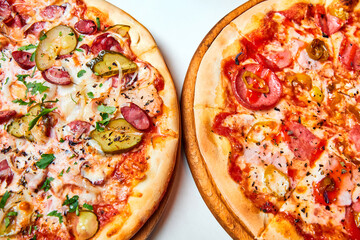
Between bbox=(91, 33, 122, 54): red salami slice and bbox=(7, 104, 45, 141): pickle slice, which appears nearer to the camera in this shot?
bbox=(7, 104, 45, 141): pickle slice

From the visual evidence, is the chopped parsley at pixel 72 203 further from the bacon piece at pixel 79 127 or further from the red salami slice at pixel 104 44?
the red salami slice at pixel 104 44

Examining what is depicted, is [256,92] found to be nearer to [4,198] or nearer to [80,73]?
[80,73]

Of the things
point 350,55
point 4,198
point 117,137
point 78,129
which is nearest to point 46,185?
point 4,198

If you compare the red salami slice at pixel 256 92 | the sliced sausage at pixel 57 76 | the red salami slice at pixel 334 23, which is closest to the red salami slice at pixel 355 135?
the red salami slice at pixel 256 92

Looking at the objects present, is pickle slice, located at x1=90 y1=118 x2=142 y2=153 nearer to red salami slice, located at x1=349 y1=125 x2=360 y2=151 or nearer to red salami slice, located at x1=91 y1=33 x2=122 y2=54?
red salami slice, located at x1=91 y1=33 x2=122 y2=54

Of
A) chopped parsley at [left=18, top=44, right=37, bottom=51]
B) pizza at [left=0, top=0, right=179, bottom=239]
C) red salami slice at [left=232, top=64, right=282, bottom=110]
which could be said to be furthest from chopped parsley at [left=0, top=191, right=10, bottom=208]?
red salami slice at [left=232, top=64, right=282, bottom=110]

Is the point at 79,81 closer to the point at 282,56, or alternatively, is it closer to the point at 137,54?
the point at 137,54
